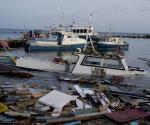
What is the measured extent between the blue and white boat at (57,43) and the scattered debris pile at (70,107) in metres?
40.1

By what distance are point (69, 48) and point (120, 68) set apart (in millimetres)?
34723

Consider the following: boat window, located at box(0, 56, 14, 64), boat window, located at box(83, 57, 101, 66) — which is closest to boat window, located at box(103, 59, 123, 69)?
boat window, located at box(83, 57, 101, 66)

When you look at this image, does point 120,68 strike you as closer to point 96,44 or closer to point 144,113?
point 144,113

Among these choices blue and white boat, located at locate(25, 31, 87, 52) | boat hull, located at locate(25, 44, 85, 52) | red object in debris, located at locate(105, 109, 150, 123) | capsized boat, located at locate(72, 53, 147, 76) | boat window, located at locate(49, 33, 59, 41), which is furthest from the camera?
boat window, located at locate(49, 33, 59, 41)

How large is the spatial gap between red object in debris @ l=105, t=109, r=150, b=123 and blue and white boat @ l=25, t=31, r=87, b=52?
141ft

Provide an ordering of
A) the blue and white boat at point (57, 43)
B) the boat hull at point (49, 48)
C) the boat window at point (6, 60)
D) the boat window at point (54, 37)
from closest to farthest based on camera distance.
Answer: the boat window at point (6, 60), the boat hull at point (49, 48), the blue and white boat at point (57, 43), the boat window at point (54, 37)

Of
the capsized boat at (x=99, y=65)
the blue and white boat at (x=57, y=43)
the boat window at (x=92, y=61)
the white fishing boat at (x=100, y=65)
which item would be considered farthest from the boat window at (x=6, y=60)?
the blue and white boat at (x=57, y=43)

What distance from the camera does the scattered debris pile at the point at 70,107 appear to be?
39.2 feet

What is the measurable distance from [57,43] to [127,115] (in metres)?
45.3

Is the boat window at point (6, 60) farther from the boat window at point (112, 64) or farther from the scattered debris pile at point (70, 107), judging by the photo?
the scattered debris pile at point (70, 107)

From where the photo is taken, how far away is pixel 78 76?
22.3m

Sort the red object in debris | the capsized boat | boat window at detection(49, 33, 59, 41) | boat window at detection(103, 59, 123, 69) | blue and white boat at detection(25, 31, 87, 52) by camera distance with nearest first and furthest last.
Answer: the red object in debris < the capsized boat < boat window at detection(103, 59, 123, 69) < blue and white boat at detection(25, 31, 87, 52) < boat window at detection(49, 33, 59, 41)

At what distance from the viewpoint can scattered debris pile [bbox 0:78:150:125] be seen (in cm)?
1195

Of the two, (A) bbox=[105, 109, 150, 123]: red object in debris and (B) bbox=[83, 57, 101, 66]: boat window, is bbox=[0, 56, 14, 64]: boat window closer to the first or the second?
(B) bbox=[83, 57, 101, 66]: boat window
